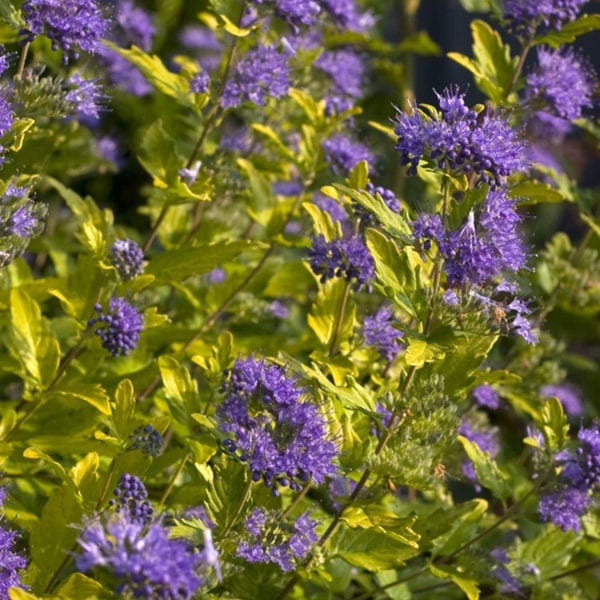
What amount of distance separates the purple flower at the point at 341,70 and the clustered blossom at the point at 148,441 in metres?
1.80

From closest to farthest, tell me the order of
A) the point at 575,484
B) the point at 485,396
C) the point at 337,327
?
the point at 575,484 < the point at 337,327 < the point at 485,396

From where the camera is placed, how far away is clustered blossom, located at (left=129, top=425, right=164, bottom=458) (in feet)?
7.61

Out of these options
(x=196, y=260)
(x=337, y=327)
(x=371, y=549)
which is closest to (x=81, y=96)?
(x=196, y=260)

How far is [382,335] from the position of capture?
280 centimetres

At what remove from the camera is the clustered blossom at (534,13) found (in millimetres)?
2994

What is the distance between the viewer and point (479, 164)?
219 centimetres

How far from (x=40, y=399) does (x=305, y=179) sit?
1107 mm

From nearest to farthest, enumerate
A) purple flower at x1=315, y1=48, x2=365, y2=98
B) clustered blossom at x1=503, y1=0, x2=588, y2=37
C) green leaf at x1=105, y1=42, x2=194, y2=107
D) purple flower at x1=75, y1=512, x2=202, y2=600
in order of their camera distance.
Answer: purple flower at x1=75, y1=512, x2=202, y2=600 < green leaf at x1=105, y1=42, x2=194, y2=107 < clustered blossom at x1=503, y1=0, x2=588, y2=37 < purple flower at x1=315, y1=48, x2=365, y2=98

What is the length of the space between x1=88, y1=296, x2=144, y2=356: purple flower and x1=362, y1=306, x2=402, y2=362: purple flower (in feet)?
1.98

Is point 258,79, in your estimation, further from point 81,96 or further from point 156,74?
point 81,96

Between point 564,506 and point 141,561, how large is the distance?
1.37 metres

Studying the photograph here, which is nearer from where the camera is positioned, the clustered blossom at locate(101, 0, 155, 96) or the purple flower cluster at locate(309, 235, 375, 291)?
the purple flower cluster at locate(309, 235, 375, 291)

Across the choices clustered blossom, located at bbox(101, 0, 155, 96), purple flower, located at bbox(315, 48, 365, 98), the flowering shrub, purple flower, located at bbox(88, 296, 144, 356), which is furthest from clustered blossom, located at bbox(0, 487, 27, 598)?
purple flower, located at bbox(315, 48, 365, 98)

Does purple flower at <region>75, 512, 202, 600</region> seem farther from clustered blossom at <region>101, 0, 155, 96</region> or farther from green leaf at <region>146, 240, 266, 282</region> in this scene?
clustered blossom at <region>101, 0, 155, 96</region>
